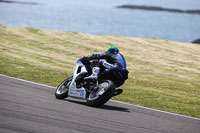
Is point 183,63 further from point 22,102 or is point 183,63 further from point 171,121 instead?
point 22,102

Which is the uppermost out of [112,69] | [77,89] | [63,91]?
[112,69]

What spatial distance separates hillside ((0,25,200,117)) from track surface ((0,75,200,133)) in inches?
74.4

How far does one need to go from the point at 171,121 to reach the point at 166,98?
369 centimetres

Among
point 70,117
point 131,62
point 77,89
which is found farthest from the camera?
point 131,62

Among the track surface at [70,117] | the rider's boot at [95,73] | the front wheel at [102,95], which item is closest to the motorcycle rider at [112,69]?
the rider's boot at [95,73]

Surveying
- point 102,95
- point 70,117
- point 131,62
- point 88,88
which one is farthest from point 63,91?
point 131,62

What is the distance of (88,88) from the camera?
8.91 metres

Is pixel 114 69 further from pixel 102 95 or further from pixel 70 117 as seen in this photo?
pixel 70 117

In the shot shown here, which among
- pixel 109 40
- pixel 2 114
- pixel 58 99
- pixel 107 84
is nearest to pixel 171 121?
pixel 107 84

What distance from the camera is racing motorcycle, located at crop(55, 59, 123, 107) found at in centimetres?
830

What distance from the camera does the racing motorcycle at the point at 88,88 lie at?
830 cm

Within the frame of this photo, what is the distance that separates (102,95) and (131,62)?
12216mm

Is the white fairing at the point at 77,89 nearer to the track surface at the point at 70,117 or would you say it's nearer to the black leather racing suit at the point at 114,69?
the track surface at the point at 70,117

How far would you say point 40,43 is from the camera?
22828mm
